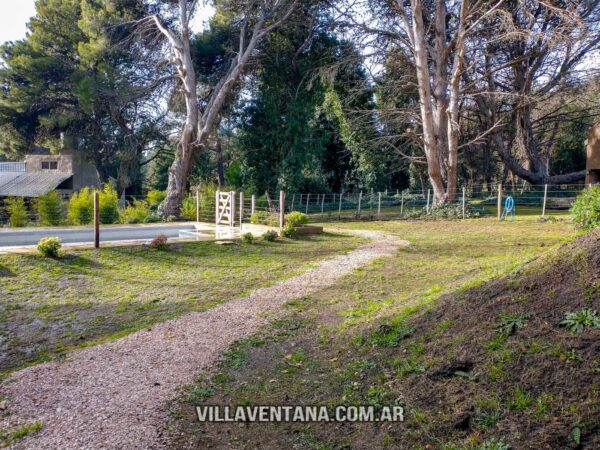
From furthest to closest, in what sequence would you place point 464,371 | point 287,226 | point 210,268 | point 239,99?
point 239,99 → point 287,226 → point 210,268 → point 464,371

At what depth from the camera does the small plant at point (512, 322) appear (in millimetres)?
3357

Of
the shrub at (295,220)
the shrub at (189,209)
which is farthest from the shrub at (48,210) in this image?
the shrub at (295,220)

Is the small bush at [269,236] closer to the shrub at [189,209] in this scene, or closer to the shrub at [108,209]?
the shrub at [108,209]

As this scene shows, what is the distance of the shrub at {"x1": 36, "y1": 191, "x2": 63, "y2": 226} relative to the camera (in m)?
15.7

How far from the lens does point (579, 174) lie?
76.5ft

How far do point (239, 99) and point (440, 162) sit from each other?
11337 mm

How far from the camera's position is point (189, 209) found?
20.1 metres

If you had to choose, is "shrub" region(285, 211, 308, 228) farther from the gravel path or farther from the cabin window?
the cabin window

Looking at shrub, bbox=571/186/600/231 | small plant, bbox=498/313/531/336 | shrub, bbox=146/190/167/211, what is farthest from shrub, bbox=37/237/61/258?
shrub, bbox=146/190/167/211

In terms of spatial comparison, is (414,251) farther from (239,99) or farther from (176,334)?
(239,99)

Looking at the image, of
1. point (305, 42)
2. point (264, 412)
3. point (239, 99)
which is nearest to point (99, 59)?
point (239, 99)

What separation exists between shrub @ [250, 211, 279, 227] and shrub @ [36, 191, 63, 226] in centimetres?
656

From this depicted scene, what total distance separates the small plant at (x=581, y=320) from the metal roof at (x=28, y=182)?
26.6 meters

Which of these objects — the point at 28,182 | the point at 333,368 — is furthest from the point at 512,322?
the point at 28,182
